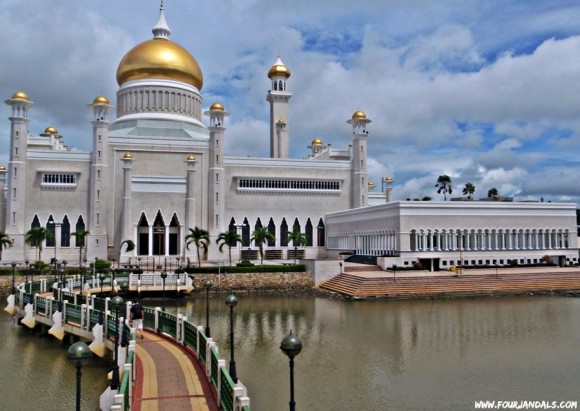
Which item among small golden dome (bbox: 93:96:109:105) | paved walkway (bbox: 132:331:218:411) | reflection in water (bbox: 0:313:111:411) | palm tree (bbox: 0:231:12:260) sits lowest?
reflection in water (bbox: 0:313:111:411)

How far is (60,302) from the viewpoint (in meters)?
20.8

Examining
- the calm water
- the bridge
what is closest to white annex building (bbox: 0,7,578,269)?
the calm water

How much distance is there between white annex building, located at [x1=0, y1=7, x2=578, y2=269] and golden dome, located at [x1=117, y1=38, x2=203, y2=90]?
0.11 meters

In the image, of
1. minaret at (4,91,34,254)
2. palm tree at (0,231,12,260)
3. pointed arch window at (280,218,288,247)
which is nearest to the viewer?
palm tree at (0,231,12,260)

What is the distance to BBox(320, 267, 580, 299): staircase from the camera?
32.2 metres

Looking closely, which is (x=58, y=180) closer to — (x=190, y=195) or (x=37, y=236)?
(x=37, y=236)

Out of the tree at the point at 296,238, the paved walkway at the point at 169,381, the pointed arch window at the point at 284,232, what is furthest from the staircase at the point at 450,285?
the paved walkway at the point at 169,381

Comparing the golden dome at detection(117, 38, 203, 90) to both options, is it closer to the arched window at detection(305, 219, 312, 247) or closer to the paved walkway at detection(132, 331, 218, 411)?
the arched window at detection(305, 219, 312, 247)

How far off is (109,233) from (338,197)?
841 inches

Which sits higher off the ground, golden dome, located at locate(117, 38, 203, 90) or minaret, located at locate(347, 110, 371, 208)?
golden dome, located at locate(117, 38, 203, 90)

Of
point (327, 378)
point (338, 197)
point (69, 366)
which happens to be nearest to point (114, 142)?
point (338, 197)

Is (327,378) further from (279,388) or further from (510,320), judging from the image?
(510,320)

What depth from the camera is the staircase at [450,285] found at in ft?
106

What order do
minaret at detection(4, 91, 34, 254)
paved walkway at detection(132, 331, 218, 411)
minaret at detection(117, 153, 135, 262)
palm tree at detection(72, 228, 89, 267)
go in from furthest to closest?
minaret at detection(117, 153, 135, 262) → minaret at detection(4, 91, 34, 254) → palm tree at detection(72, 228, 89, 267) → paved walkway at detection(132, 331, 218, 411)
